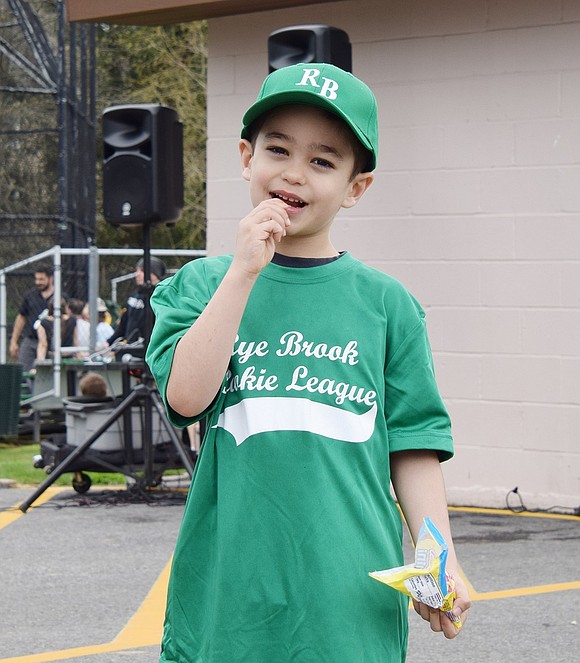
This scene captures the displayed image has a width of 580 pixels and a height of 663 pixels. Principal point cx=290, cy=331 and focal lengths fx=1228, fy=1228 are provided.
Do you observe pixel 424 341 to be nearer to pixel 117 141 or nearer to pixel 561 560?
pixel 561 560

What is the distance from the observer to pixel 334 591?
79.8 inches

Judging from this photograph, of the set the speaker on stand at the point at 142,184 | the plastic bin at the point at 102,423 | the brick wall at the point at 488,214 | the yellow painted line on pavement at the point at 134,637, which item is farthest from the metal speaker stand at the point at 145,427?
the yellow painted line on pavement at the point at 134,637

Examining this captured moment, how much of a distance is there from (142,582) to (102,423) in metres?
2.86

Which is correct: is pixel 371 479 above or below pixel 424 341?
below

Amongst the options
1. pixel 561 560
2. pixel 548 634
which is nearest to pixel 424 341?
pixel 548 634

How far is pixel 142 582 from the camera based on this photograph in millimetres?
6082

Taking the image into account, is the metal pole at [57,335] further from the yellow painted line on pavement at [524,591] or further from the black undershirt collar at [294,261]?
the black undershirt collar at [294,261]

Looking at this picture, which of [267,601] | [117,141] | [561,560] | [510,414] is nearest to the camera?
[267,601]

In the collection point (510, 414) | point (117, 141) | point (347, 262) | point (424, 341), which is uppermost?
point (117, 141)

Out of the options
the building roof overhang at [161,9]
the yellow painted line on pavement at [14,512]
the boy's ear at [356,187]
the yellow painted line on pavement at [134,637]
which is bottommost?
the yellow painted line on pavement at [14,512]

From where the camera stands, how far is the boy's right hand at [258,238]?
2.01 m

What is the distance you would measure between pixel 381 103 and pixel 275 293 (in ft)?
21.2

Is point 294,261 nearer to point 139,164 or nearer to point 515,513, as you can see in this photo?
point 515,513

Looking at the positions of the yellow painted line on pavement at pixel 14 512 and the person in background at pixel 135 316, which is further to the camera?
the person in background at pixel 135 316
